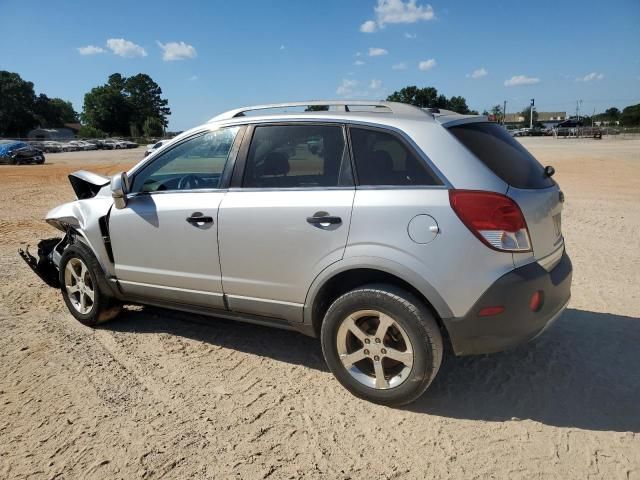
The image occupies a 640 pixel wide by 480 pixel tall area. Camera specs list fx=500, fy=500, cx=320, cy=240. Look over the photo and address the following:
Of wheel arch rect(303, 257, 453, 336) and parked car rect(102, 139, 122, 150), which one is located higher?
parked car rect(102, 139, 122, 150)

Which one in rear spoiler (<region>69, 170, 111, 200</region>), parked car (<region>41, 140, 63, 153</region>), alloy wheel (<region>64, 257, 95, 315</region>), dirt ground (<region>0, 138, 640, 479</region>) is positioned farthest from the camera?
parked car (<region>41, 140, 63, 153</region>)

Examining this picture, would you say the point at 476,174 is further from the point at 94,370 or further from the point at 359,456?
the point at 94,370

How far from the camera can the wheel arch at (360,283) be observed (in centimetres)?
284

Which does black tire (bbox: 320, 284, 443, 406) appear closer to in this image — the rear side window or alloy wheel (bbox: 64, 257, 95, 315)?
the rear side window

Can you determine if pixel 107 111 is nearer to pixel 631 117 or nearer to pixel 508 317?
pixel 631 117

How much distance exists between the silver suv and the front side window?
0.04 feet

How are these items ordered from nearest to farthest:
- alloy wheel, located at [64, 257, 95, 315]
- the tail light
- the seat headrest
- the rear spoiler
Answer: the tail light < the seat headrest < alloy wheel, located at [64, 257, 95, 315] < the rear spoiler

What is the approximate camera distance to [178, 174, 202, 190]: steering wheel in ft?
12.9

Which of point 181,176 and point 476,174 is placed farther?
point 181,176

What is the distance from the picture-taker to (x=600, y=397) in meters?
3.16

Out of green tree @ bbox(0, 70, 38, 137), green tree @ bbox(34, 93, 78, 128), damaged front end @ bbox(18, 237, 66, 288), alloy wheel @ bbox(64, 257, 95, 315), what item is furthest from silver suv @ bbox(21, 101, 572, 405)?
green tree @ bbox(34, 93, 78, 128)

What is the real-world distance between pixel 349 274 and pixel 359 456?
3.50 feet

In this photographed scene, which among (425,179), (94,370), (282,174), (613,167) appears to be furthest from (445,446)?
(613,167)

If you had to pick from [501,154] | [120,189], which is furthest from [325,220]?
[120,189]
